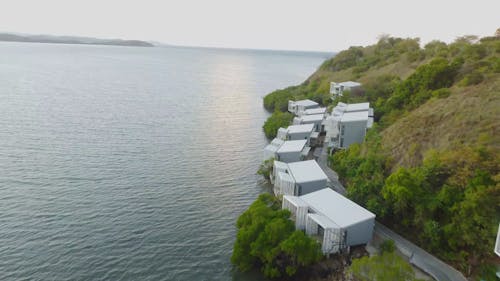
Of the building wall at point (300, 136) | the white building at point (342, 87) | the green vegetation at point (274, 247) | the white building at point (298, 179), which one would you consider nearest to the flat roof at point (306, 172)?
the white building at point (298, 179)

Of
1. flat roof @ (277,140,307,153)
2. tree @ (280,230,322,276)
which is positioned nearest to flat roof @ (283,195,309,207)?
tree @ (280,230,322,276)

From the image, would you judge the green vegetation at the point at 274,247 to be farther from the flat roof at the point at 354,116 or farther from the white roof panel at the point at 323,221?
the flat roof at the point at 354,116

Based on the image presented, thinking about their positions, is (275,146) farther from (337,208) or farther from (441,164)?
(441,164)

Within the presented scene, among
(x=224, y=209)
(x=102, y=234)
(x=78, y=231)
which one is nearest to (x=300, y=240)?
(x=224, y=209)

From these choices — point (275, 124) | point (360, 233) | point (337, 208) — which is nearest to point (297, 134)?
point (275, 124)

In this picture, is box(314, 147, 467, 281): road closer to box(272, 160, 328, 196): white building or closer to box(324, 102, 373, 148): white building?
box(272, 160, 328, 196): white building
